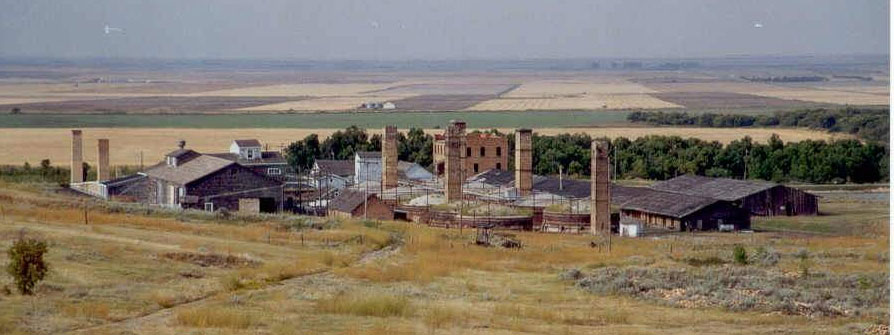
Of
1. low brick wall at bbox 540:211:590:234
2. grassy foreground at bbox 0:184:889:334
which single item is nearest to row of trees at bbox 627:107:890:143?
low brick wall at bbox 540:211:590:234

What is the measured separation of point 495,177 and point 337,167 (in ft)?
24.0

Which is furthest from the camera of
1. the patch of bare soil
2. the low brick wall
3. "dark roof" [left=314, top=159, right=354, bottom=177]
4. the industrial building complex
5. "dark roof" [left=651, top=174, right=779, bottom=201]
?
"dark roof" [left=314, top=159, right=354, bottom=177]

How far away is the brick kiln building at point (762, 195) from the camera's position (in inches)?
1772

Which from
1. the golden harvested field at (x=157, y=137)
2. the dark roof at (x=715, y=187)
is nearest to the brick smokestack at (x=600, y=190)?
the dark roof at (x=715, y=187)

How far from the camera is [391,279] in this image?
2597 centimetres

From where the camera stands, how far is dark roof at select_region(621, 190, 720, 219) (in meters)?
41.7

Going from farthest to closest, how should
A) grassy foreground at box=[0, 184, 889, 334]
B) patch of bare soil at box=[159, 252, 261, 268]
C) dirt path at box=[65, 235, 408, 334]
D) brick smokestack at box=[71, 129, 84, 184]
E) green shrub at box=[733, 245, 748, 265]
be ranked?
1. brick smokestack at box=[71, 129, 84, 184]
2. green shrub at box=[733, 245, 748, 265]
3. patch of bare soil at box=[159, 252, 261, 268]
4. grassy foreground at box=[0, 184, 889, 334]
5. dirt path at box=[65, 235, 408, 334]

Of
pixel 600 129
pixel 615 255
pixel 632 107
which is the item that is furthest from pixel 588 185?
pixel 632 107

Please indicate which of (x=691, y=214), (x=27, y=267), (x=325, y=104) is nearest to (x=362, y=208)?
(x=691, y=214)

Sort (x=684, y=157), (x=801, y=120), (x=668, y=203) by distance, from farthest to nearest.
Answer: (x=801, y=120)
(x=684, y=157)
(x=668, y=203)

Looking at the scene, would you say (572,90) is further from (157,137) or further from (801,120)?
(157,137)

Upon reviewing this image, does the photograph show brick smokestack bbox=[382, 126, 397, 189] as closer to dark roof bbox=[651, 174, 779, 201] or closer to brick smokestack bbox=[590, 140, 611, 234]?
dark roof bbox=[651, 174, 779, 201]

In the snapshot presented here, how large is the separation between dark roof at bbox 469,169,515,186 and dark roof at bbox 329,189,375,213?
576cm

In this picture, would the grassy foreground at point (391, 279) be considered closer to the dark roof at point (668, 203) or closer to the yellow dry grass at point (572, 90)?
the dark roof at point (668, 203)
